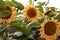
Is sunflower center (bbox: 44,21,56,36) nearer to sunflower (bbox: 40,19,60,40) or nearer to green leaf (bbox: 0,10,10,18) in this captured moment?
sunflower (bbox: 40,19,60,40)

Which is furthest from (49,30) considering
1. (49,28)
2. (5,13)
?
(5,13)

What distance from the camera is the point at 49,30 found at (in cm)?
46

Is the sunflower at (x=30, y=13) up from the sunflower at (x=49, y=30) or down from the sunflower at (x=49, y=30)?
up

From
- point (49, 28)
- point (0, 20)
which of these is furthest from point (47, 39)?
point (0, 20)

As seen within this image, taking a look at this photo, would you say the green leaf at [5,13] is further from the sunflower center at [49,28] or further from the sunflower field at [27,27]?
the sunflower center at [49,28]

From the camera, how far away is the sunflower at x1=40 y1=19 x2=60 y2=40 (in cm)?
46

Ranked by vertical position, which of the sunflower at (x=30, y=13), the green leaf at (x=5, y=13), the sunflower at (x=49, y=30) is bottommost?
the sunflower at (x=49, y=30)

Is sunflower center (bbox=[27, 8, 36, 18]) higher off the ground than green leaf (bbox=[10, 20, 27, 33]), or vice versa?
sunflower center (bbox=[27, 8, 36, 18])

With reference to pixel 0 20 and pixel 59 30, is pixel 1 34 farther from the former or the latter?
pixel 59 30

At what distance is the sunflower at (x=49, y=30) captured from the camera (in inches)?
18.1

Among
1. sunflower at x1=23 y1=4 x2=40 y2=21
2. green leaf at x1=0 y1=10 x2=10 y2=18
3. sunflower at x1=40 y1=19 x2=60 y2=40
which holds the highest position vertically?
green leaf at x1=0 y1=10 x2=10 y2=18

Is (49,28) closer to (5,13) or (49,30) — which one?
(49,30)

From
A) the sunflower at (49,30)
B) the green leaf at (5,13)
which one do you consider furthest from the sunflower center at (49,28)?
the green leaf at (5,13)

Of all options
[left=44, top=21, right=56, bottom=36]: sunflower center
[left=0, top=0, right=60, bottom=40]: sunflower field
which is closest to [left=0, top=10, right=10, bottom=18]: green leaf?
[left=0, top=0, right=60, bottom=40]: sunflower field
